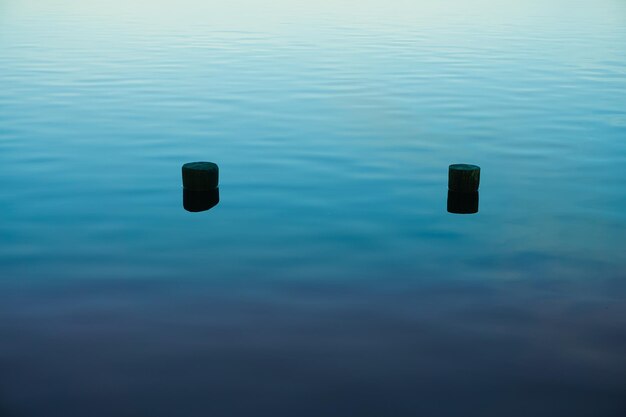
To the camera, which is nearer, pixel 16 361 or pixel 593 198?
pixel 16 361

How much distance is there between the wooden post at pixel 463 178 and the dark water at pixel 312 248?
37cm

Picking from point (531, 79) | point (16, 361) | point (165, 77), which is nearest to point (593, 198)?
point (16, 361)

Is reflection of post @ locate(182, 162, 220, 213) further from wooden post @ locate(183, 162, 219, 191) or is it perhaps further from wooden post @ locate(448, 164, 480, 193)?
wooden post @ locate(448, 164, 480, 193)

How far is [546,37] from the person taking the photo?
3659cm

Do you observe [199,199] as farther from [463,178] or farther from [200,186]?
[463,178]

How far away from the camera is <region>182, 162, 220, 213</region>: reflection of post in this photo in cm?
1225

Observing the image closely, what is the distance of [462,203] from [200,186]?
11.1 ft

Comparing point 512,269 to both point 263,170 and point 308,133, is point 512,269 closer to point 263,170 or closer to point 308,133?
point 263,170

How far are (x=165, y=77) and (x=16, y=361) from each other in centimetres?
1710

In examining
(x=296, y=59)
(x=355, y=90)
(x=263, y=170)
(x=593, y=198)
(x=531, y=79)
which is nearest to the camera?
(x=593, y=198)

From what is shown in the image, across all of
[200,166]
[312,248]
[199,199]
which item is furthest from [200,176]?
[312,248]

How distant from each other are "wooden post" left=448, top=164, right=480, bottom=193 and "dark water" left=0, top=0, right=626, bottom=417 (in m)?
0.37

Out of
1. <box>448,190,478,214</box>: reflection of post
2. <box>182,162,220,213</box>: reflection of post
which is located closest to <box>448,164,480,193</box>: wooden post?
<box>448,190,478,214</box>: reflection of post

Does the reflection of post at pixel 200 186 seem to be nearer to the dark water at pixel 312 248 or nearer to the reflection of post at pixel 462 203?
the dark water at pixel 312 248
